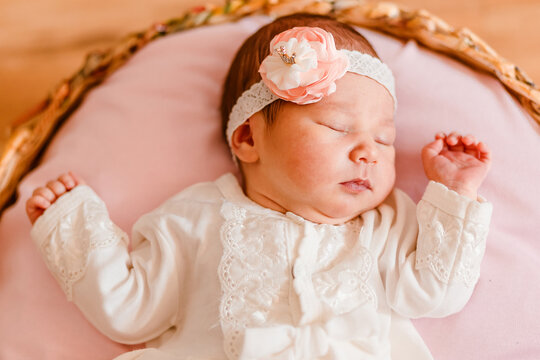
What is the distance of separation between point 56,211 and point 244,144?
17.2 inches

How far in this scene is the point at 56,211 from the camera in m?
1.27

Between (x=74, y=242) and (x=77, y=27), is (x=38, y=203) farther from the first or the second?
(x=77, y=27)

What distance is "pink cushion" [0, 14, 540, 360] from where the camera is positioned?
129cm

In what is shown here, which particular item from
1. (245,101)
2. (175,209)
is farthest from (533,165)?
(175,209)

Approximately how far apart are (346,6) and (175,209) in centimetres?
73

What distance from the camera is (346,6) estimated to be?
1.59 metres

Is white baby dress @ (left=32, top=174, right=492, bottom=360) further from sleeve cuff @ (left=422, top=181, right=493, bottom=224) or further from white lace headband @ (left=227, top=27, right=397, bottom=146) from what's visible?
white lace headband @ (left=227, top=27, right=397, bottom=146)

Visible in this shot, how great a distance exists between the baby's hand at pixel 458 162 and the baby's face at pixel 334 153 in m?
0.12

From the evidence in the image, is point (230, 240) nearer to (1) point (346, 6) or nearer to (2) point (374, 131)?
(2) point (374, 131)

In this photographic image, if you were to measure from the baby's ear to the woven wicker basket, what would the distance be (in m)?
0.45

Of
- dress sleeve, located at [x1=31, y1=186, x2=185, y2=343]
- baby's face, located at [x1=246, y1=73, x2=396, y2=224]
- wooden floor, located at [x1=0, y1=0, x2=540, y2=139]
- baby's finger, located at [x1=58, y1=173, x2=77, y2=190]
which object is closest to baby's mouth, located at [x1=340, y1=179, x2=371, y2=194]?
baby's face, located at [x1=246, y1=73, x2=396, y2=224]

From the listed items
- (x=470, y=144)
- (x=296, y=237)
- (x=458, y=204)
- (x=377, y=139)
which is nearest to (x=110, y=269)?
(x=296, y=237)

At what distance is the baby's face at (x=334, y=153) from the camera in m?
1.19

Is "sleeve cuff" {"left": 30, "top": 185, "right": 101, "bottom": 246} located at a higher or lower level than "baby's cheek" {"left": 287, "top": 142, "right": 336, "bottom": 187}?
lower
